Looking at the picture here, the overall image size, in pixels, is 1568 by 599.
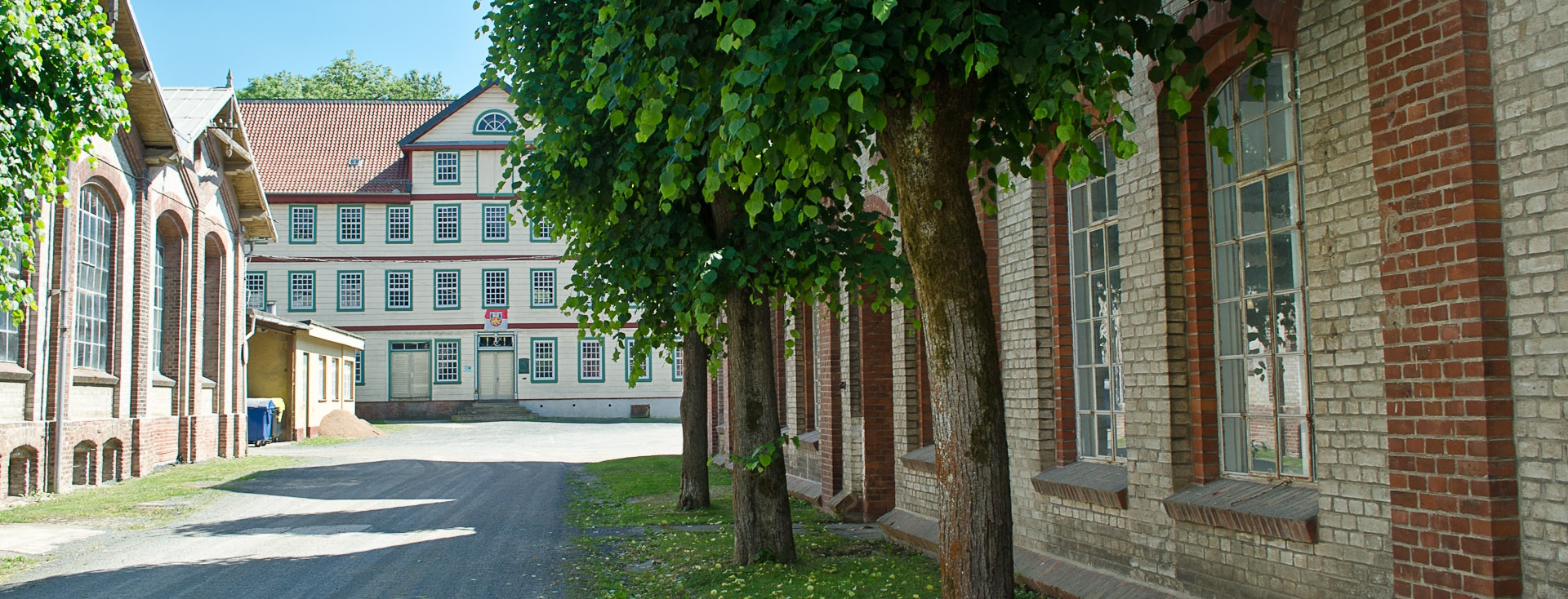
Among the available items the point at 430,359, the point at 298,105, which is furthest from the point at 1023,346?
the point at 298,105

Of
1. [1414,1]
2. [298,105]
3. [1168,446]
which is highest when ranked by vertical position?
[298,105]

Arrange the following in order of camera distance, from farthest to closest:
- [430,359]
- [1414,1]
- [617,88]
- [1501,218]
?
[430,359] < [617,88] < [1414,1] < [1501,218]

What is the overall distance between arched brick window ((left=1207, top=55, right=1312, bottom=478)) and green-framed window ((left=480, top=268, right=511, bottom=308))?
40.8 metres

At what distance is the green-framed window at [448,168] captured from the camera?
146 feet

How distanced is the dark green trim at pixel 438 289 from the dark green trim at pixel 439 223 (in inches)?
45.7

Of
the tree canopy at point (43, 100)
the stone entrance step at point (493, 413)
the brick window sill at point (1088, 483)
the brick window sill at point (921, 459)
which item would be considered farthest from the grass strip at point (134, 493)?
the stone entrance step at point (493, 413)

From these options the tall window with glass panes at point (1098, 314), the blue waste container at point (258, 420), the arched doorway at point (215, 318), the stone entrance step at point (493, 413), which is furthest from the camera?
the stone entrance step at point (493, 413)

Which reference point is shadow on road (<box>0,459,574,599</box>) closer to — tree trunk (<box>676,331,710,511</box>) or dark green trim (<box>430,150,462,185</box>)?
tree trunk (<box>676,331,710,511</box>)

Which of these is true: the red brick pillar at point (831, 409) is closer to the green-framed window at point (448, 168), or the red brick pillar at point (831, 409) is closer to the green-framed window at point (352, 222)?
the green-framed window at point (448, 168)

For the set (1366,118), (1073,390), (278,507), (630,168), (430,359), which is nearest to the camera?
(1366,118)

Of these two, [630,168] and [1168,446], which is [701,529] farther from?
[1168,446]

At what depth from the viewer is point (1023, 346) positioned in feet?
29.8

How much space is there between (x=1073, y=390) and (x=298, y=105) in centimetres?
4720

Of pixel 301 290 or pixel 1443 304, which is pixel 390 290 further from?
pixel 1443 304
